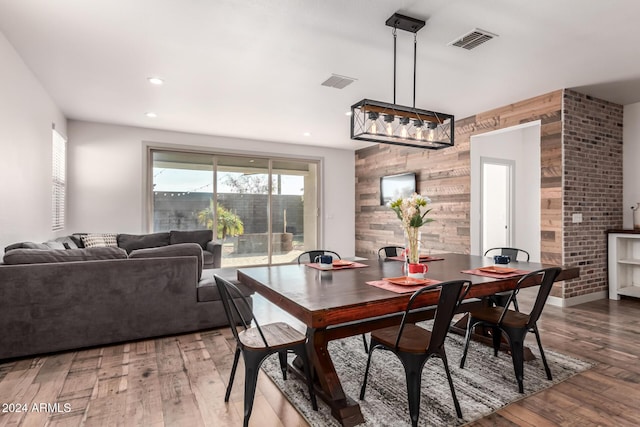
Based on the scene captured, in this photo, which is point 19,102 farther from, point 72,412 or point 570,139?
point 570,139

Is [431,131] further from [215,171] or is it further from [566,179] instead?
[215,171]

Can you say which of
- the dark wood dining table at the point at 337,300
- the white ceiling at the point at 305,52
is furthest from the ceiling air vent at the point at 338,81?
the dark wood dining table at the point at 337,300

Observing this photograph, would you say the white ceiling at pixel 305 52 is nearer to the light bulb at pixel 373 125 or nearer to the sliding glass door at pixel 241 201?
the light bulb at pixel 373 125

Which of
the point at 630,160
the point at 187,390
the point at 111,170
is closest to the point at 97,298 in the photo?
the point at 187,390

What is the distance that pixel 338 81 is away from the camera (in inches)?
157

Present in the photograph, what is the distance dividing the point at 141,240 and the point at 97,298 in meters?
2.97

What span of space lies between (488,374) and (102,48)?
424 cm

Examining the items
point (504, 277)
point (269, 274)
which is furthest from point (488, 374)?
point (269, 274)

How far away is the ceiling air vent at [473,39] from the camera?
9.53 feet

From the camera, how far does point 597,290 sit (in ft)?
15.3

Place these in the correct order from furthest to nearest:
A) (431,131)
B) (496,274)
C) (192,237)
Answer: (192,237) < (431,131) < (496,274)

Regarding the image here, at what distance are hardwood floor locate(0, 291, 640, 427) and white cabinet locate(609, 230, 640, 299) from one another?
70.8 inches

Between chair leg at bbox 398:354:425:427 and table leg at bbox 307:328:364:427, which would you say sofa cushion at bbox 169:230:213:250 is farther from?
chair leg at bbox 398:354:425:427

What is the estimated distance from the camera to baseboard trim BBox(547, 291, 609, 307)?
14.0 feet
